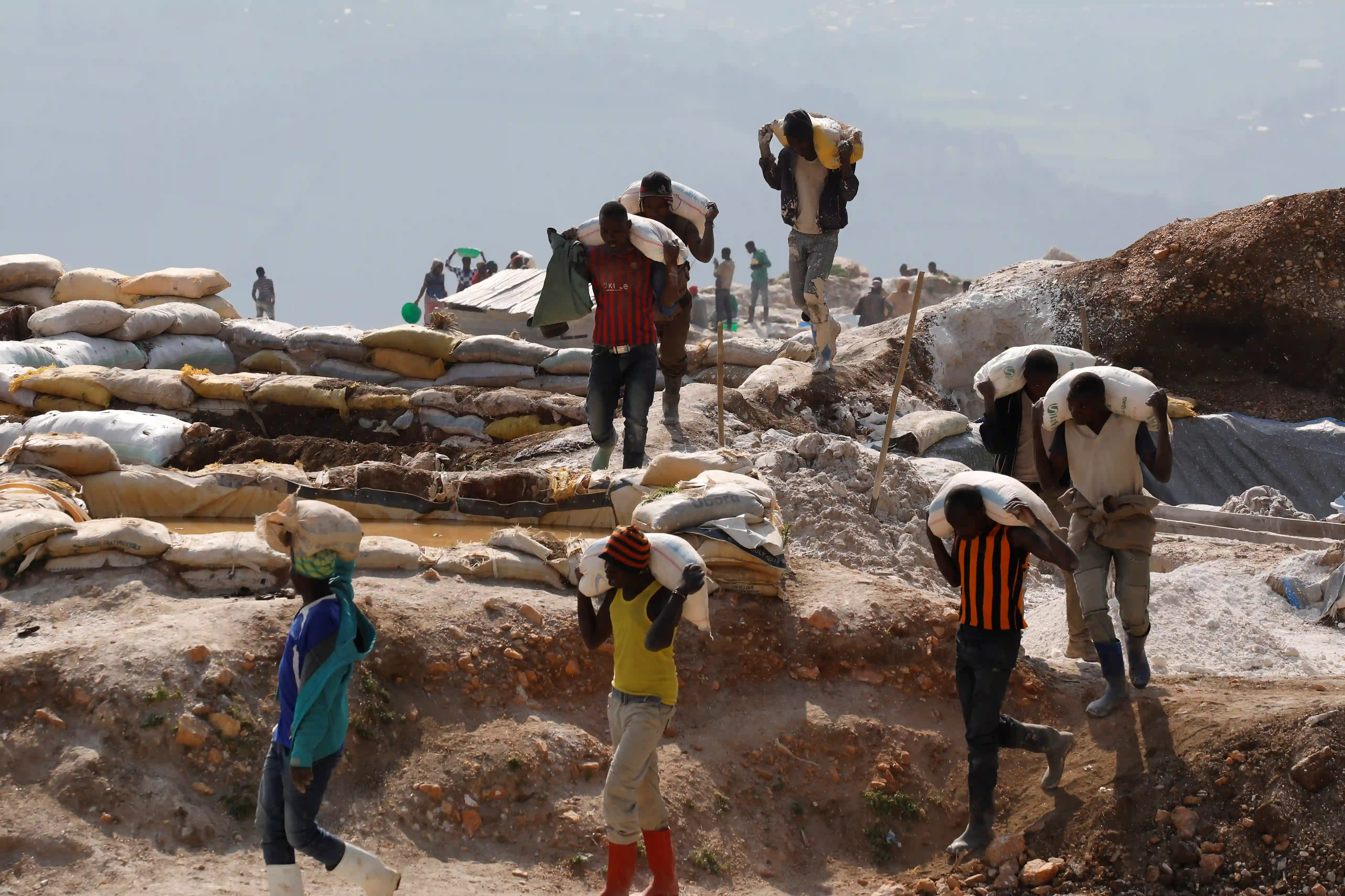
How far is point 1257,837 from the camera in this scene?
4.31 meters

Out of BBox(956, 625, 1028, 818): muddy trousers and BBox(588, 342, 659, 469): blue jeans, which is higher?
BBox(588, 342, 659, 469): blue jeans

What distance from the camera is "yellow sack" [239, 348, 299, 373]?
13023 millimetres

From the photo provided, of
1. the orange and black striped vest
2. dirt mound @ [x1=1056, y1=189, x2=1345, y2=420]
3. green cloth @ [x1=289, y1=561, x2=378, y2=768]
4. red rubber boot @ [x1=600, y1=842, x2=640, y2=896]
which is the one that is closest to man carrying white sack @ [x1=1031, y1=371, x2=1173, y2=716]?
the orange and black striped vest

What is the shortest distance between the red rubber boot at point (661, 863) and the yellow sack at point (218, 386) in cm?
800

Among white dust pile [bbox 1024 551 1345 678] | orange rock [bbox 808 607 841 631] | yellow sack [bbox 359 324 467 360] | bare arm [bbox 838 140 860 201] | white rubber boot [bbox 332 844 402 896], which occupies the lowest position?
white rubber boot [bbox 332 844 402 896]

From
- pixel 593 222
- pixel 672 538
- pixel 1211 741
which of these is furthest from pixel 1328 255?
pixel 672 538

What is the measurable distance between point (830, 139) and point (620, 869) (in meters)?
6.50

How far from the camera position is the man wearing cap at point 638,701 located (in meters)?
4.05

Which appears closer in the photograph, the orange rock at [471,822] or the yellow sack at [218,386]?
the orange rock at [471,822]

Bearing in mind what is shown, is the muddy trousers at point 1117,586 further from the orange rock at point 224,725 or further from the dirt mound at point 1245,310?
the dirt mound at point 1245,310

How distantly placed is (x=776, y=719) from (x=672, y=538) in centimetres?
161

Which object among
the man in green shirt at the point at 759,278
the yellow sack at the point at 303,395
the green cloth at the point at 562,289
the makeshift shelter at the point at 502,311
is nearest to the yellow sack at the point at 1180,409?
the green cloth at the point at 562,289

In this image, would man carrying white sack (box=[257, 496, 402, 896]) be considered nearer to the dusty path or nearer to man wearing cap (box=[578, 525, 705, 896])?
the dusty path

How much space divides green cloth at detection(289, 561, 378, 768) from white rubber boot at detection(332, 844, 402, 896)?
1.15 feet
